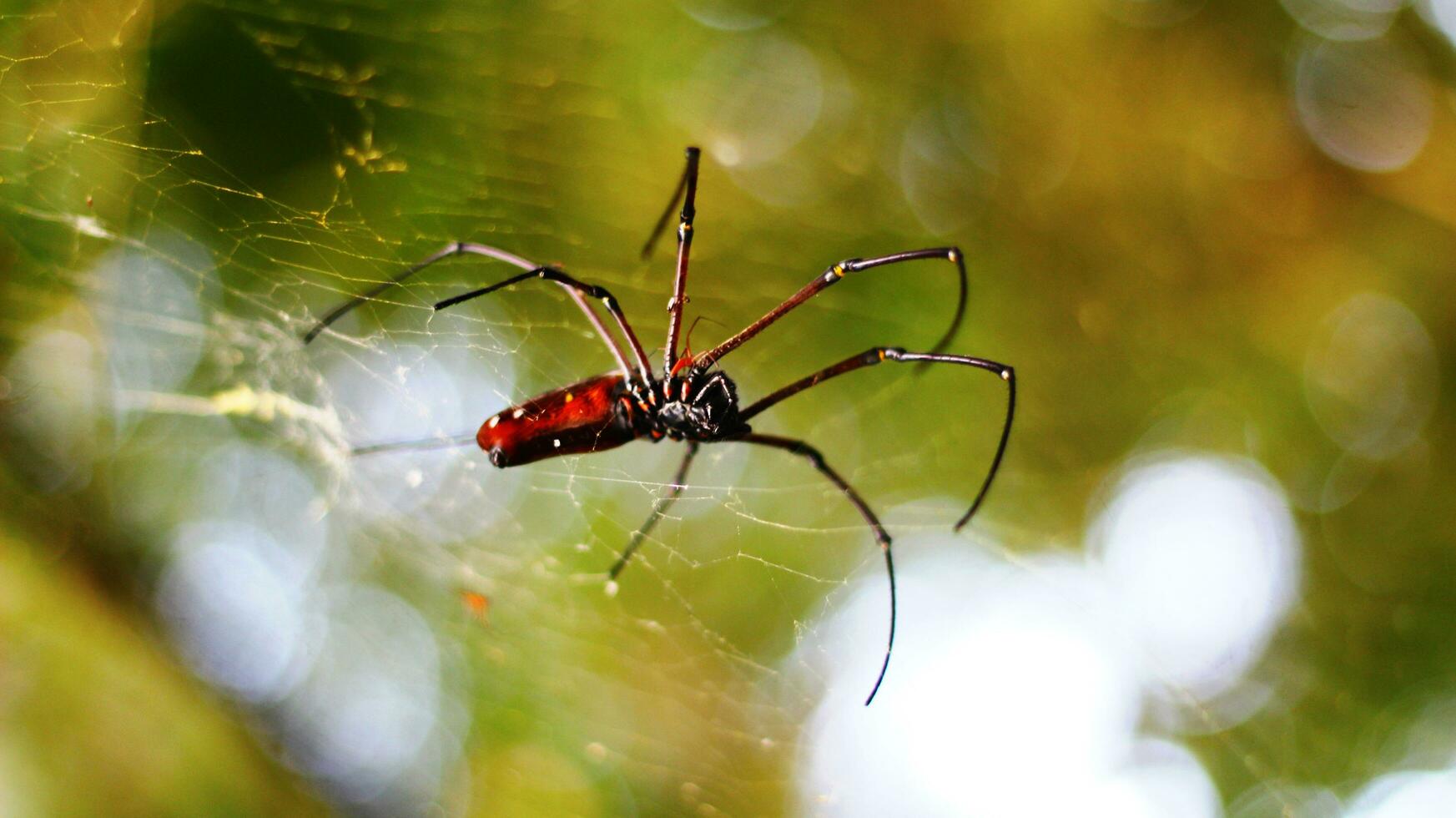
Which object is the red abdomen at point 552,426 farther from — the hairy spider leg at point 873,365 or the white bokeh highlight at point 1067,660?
the white bokeh highlight at point 1067,660

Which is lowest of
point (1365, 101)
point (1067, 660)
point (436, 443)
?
point (1067, 660)

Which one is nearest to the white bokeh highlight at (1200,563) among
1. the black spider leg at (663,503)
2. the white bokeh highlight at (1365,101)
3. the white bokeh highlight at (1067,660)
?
the white bokeh highlight at (1067,660)

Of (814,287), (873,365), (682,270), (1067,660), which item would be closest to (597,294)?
(682,270)

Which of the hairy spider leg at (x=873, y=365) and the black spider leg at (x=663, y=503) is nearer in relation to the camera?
the hairy spider leg at (x=873, y=365)

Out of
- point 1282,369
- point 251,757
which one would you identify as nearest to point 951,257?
point 251,757

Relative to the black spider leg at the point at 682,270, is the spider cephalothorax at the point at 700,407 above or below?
below

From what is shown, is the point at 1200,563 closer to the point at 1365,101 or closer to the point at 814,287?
the point at 1365,101

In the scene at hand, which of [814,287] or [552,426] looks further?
[814,287]

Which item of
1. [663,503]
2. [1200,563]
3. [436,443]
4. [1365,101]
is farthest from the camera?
[1200,563]
